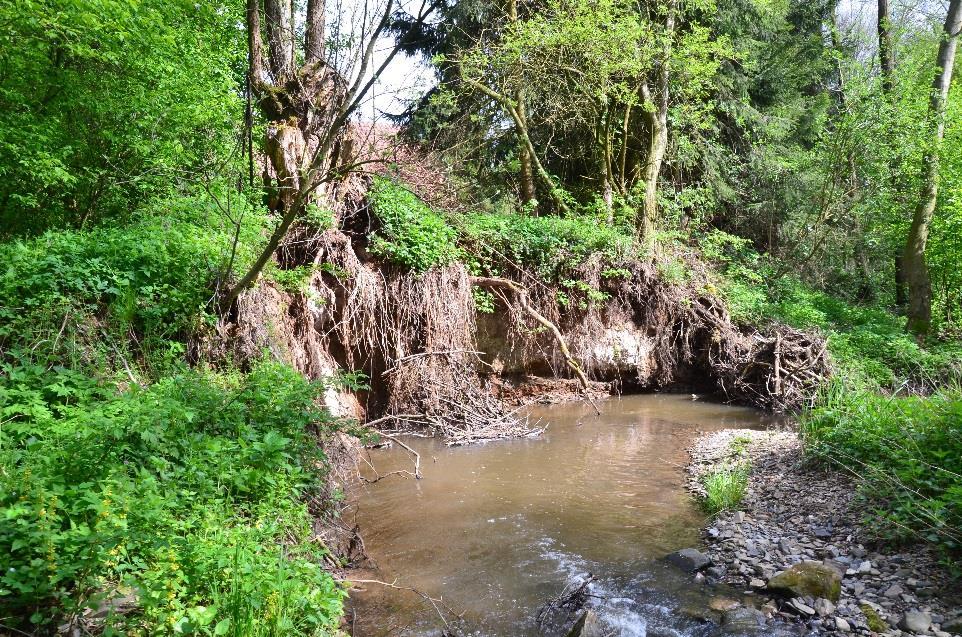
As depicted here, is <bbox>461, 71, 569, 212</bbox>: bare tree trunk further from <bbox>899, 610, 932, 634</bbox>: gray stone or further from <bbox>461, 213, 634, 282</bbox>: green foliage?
<bbox>899, 610, 932, 634</bbox>: gray stone

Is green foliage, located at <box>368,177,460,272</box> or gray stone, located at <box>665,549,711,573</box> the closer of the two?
gray stone, located at <box>665,549,711,573</box>

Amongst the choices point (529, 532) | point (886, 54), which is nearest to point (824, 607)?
point (529, 532)

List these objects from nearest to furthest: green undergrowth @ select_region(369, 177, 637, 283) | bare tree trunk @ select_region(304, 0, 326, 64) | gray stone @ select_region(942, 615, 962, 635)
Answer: gray stone @ select_region(942, 615, 962, 635), bare tree trunk @ select_region(304, 0, 326, 64), green undergrowth @ select_region(369, 177, 637, 283)

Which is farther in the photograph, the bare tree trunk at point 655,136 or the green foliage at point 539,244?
the bare tree trunk at point 655,136

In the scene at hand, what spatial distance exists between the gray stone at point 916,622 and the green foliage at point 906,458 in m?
0.83

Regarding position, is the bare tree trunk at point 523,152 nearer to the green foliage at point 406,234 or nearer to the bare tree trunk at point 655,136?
the bare tree trunk at point 655,136

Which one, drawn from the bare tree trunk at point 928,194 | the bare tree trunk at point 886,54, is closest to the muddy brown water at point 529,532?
the bare tree trunk at point 928,194

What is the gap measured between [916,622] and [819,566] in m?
0.73

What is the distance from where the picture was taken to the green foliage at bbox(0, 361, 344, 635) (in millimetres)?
2652

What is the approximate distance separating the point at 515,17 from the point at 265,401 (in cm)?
1138

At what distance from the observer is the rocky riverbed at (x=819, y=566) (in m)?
3.95

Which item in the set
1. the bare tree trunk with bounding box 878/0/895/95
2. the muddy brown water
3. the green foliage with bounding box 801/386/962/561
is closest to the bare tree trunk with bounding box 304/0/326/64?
the muddy brown water

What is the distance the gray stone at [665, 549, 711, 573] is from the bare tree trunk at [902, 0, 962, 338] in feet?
41.7

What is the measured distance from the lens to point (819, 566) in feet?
14.6
